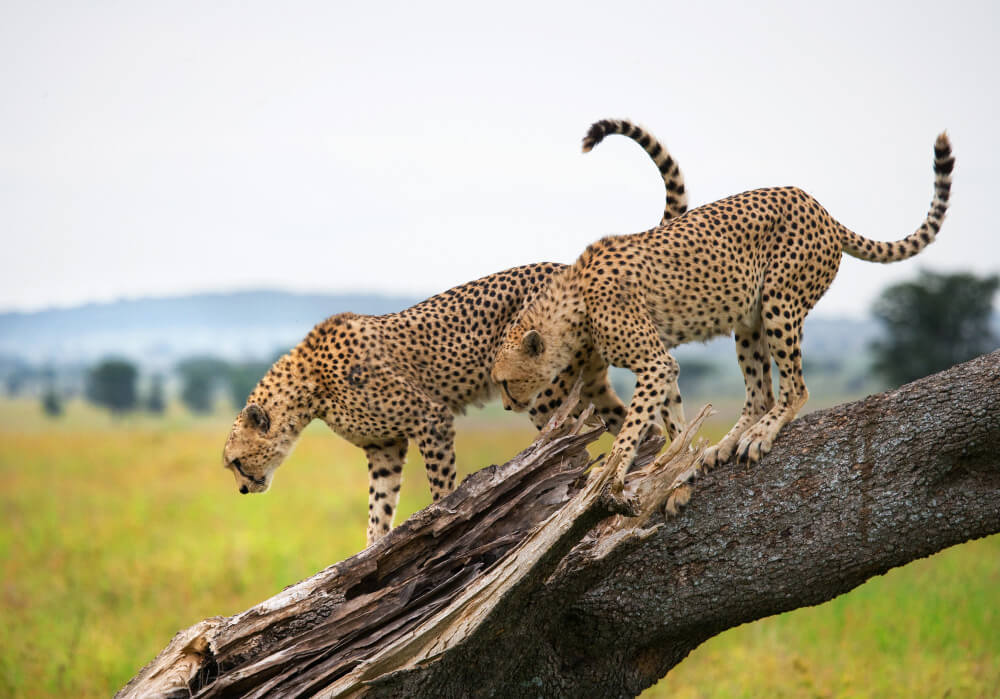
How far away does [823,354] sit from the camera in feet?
86.9

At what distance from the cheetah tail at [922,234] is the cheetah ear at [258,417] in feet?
8.32

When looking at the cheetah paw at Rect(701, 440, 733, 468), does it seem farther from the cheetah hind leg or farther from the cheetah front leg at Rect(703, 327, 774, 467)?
the cheetah front leg at Rect(703, 327, 774, 467)

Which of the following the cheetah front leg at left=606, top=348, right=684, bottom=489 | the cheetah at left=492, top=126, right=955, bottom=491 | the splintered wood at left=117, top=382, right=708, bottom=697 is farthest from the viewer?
the cheetah at left=492, top=126, right=955, bottom=491

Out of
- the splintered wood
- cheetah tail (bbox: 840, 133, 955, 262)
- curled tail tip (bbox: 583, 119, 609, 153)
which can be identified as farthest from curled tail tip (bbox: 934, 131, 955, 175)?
the splintered wood

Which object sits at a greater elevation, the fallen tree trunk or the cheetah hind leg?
the cheetah hind leg

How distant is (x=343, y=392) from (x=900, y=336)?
1889 cm

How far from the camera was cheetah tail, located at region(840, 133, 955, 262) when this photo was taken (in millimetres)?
3926

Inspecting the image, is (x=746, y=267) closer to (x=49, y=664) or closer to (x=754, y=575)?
(x=754, y=575)

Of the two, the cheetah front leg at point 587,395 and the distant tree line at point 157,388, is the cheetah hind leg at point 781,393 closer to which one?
the cheetah front leg at point 587,395

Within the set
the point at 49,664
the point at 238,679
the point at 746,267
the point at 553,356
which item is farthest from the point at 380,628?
the point at 49,664

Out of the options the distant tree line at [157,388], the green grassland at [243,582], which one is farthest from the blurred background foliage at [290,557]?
the distant tree line at [157,388]

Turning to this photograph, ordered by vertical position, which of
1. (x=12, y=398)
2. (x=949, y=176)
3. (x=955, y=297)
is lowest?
(x=12, y=398)

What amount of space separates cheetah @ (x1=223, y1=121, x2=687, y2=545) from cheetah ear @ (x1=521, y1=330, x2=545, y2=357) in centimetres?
38

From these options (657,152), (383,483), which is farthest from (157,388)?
(657,152)
